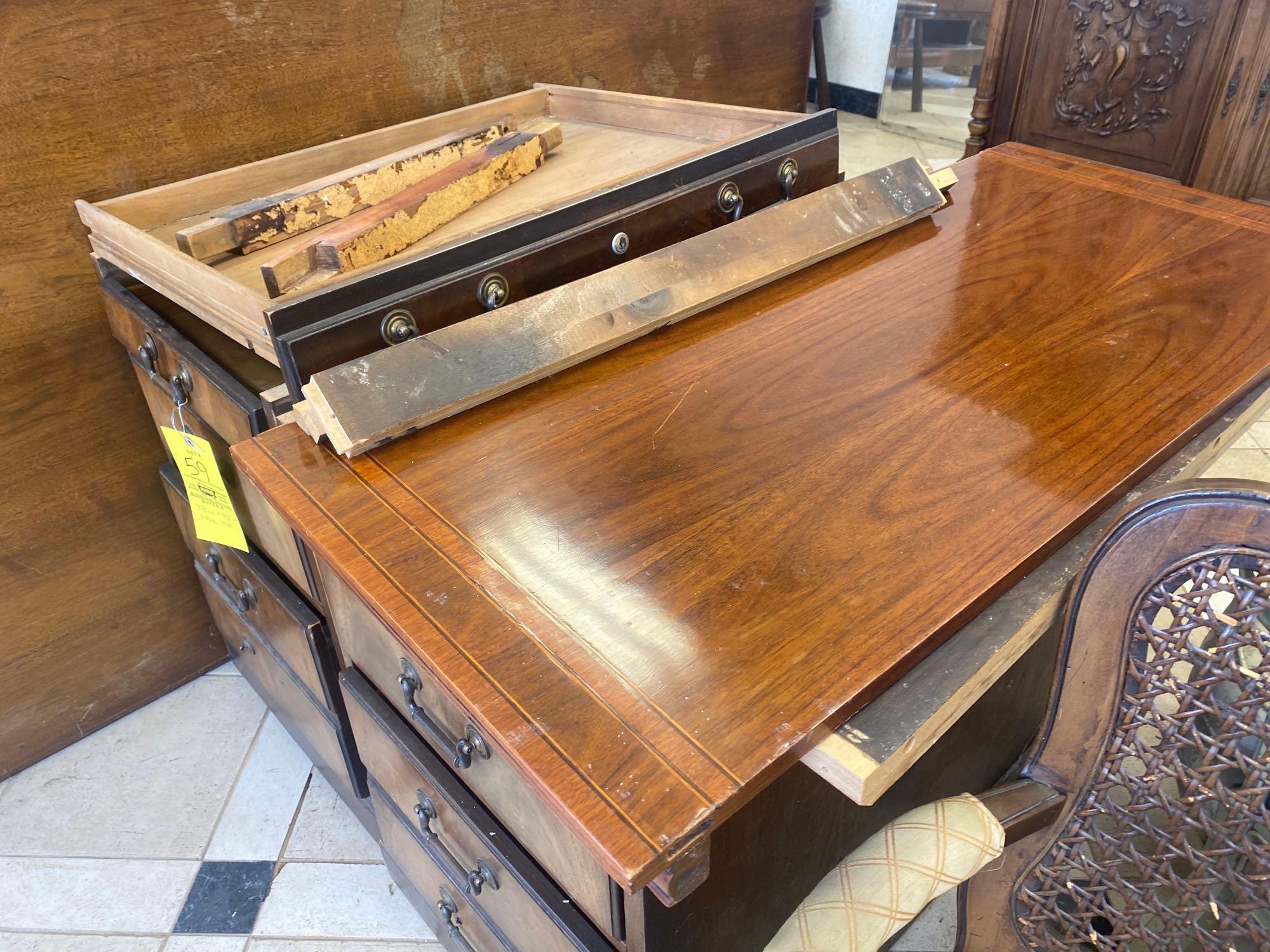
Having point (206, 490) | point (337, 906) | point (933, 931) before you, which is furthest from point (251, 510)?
point (933, 931)

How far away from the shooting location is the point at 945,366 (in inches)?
35.2

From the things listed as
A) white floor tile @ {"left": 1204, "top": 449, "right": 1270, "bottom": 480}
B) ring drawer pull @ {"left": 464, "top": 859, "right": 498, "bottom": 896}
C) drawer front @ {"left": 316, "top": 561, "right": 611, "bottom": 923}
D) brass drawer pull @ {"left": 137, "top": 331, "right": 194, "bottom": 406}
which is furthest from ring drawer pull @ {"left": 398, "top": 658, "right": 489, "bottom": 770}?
white floor tile @ {"left": 1204, "top": 449, "right": 1270, "bottom": 480}

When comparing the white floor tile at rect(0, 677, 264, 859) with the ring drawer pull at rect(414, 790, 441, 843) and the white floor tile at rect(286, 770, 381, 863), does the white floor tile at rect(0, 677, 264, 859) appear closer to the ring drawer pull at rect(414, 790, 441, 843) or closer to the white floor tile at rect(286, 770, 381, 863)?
the white floor tile at rect(286, 770, 381, 863)

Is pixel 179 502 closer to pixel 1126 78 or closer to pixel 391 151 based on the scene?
pixel 391 151

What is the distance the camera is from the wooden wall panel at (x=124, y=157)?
1.21 m

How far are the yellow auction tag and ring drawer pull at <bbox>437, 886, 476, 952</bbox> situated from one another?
51cm

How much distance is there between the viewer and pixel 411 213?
1096 millimetres

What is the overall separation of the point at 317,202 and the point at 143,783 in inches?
42.2

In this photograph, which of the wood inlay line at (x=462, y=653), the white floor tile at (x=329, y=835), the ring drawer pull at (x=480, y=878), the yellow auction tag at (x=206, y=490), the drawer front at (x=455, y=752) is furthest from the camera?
the white floor tile at (x=329, y=835)

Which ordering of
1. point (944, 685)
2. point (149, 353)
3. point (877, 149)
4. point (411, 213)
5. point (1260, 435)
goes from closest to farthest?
point (944, 685) → point (411, 213) → point (149, 353) → point (1260, 435) → point (877, 149)

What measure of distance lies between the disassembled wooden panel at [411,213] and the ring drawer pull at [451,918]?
2.44 feet

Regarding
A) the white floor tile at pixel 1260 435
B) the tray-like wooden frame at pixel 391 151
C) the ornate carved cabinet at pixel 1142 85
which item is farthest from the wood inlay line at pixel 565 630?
the ornate carved cabinet at pixel 1142 85

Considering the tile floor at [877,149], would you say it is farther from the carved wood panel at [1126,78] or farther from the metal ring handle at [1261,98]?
the metal ring handle at [1261,98]

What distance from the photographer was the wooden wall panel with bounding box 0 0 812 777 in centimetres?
→ 121
